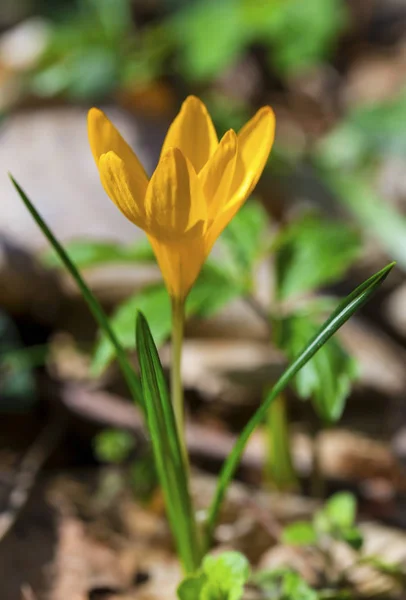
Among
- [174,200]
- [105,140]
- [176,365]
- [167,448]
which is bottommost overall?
[167,448]

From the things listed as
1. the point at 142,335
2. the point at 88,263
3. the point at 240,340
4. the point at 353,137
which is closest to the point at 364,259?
the point at 240,340

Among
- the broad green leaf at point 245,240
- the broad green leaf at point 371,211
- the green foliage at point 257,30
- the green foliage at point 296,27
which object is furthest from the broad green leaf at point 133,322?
the green foliage at point 296,27

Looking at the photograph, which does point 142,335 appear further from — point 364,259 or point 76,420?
point 364,259

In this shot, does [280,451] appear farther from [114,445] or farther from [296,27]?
[296,27]

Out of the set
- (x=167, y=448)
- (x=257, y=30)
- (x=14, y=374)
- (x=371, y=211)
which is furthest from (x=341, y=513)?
(x=257, y=30)

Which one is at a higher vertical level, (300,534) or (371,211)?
(371,211)

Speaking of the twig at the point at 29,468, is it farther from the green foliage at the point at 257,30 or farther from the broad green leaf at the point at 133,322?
the green foliage at the point at 257,30
